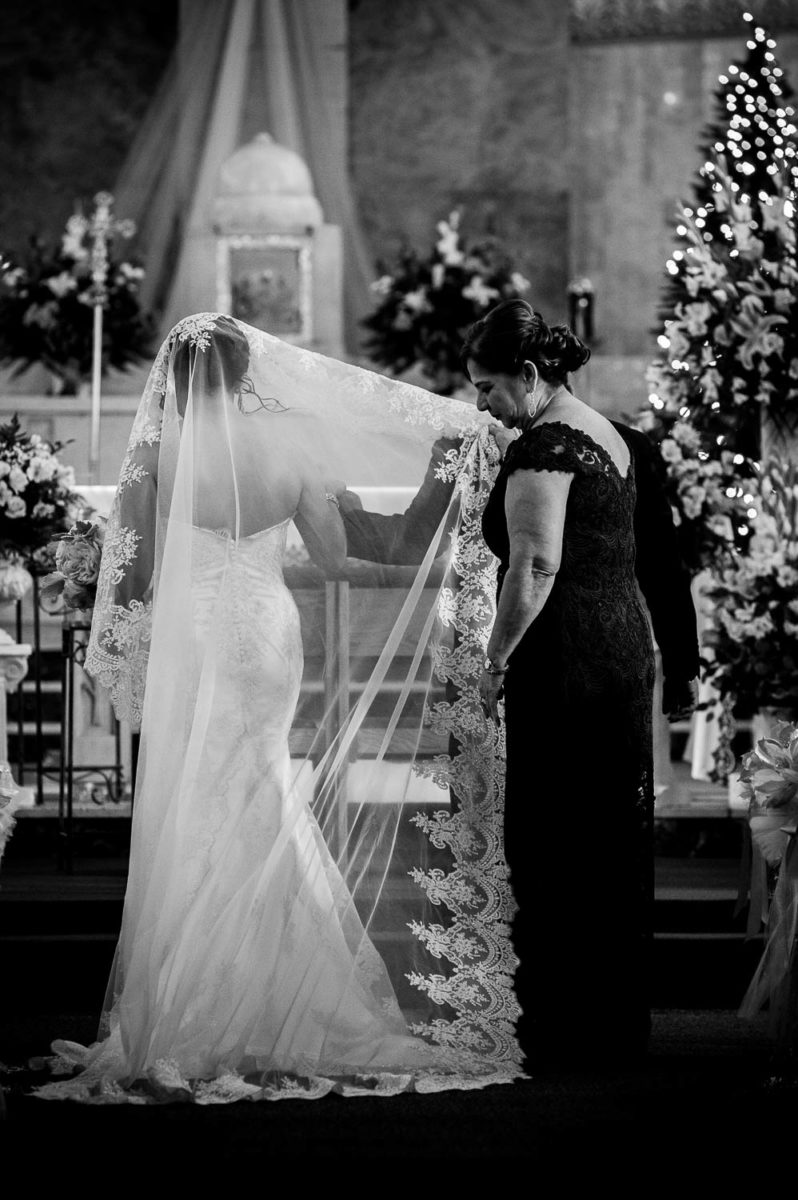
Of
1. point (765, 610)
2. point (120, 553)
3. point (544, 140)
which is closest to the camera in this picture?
point (120, 553)

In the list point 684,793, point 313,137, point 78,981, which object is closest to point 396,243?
point 313,137

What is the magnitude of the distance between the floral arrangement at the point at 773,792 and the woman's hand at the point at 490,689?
2.25ft

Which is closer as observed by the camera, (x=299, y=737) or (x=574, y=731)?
(x=574, y=731)

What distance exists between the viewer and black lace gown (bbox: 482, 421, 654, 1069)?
12.8ft

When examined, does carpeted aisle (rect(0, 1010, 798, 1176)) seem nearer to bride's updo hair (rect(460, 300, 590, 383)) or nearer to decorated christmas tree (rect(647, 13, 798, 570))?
bride's updo hair (rect(460, 300, 590, 383))

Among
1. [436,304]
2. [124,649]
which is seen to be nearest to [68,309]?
[436,304]

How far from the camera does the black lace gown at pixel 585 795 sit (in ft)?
12.8

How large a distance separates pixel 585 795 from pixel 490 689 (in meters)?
0.35

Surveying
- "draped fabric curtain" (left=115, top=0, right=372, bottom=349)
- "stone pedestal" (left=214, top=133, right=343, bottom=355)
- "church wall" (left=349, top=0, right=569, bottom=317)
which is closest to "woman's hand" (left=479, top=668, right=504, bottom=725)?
"stone pedestal" (left=214, top=133, right=343, bottom=355)

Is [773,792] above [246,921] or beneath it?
above

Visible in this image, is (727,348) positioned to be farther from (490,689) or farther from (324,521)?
(490,689)

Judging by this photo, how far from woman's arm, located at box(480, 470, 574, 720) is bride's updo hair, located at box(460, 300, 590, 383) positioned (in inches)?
10.8

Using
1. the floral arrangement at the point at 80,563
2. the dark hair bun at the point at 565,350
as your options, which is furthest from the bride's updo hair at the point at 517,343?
the floral arrangement at the point at 80,563

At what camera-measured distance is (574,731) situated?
3928 millimetres
